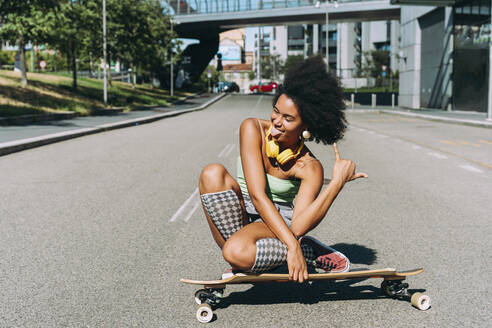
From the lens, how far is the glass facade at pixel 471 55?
1331 inches

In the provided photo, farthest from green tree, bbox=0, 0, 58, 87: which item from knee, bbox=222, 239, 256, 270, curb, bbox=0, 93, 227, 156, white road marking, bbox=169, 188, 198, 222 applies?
knee, bbox=222, 239, 256, 270

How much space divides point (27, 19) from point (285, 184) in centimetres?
2491

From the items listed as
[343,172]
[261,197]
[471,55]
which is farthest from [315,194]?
[471,55]

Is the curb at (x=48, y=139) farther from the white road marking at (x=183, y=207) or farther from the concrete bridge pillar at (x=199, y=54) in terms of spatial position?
the concrete bridge pillar at (x=199, y=54)

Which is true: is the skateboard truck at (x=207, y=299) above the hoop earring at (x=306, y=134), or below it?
below

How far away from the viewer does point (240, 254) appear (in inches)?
137

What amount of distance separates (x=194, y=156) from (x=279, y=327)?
988 centimetres

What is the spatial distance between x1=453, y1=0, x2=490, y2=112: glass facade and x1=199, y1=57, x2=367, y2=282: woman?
105ft

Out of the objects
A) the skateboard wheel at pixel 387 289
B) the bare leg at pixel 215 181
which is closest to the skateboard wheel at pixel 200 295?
the bare leg at pixel 215 181

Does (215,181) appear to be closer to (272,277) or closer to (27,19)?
(272,277)

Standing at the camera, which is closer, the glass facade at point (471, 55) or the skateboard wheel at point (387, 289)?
the skateboard wheel at point (387, 289)

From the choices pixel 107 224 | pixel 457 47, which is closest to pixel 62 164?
pixel 107 224

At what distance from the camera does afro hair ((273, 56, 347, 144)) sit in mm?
3723

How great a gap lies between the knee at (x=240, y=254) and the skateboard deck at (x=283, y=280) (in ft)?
0.23
